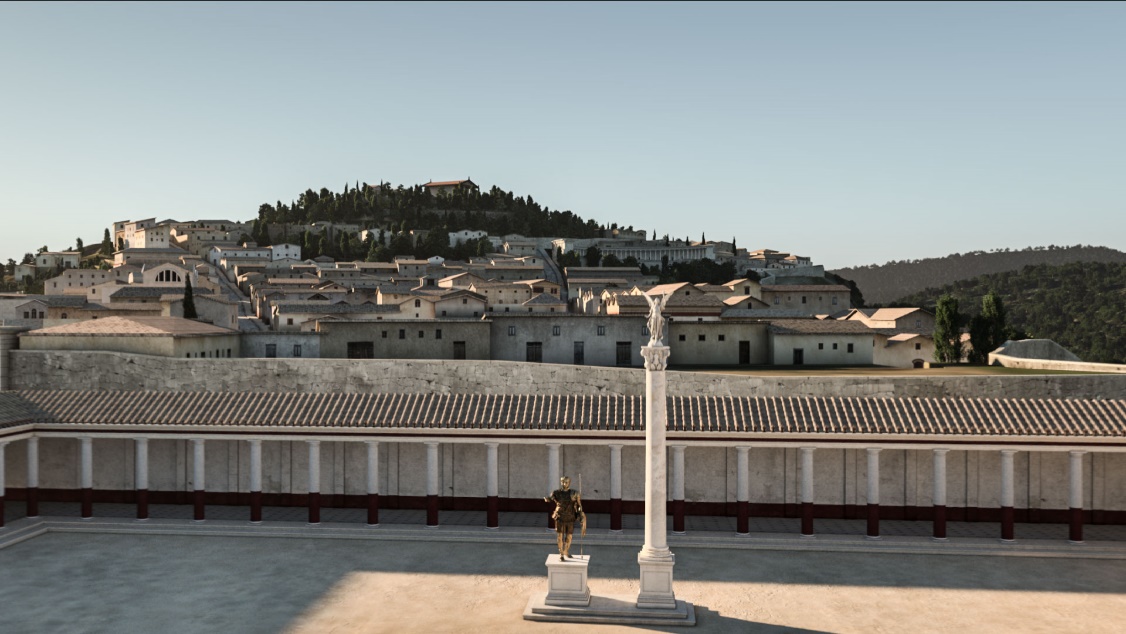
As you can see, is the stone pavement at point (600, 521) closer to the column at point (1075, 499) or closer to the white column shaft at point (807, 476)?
the column at point (1075, 499)

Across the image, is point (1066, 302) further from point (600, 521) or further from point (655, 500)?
point (655, 500)

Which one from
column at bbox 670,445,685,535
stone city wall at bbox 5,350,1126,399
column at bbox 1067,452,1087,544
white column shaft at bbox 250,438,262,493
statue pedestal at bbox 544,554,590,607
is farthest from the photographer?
stone city wall at bbox 5,350,1126,399

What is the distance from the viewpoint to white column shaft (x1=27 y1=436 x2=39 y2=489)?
100 ft

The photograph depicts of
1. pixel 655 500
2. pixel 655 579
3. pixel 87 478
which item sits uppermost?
pixel 655 500

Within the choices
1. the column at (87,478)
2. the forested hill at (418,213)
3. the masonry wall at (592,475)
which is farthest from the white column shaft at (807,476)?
the forested hill at (418,213)

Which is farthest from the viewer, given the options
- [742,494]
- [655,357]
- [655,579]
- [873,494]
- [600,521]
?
[600,521]

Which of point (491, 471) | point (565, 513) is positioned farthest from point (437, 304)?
point (565, 513)

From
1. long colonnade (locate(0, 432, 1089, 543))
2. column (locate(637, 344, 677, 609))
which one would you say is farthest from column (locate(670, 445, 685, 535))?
column (locate(637, 344, 677, 609))

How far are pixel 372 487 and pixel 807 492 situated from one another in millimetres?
14478

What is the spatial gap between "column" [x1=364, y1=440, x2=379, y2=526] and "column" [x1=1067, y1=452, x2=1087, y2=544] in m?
22.4

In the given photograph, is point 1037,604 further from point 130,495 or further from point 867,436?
point 130,495

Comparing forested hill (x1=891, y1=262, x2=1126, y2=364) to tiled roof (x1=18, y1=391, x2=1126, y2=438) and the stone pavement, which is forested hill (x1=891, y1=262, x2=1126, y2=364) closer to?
the stone pavement

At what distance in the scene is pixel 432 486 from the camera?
2958 centimetres

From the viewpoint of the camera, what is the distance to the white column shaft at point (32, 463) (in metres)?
30.5
